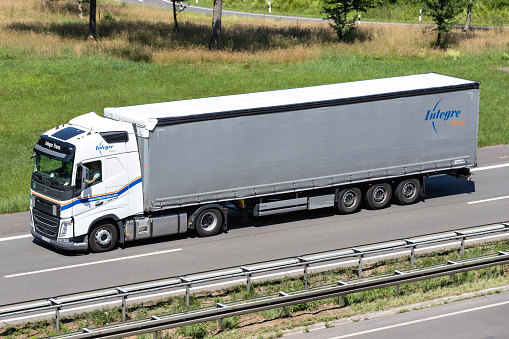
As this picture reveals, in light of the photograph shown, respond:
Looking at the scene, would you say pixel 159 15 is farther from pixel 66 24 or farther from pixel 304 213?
pixel 304 213

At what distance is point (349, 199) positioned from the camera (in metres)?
22.3

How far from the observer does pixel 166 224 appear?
19641 mm

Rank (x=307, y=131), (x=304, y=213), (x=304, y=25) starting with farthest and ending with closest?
(x=304, y=25), (x=304, y=213), (x=307, y=131)

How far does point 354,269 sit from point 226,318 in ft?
14.3

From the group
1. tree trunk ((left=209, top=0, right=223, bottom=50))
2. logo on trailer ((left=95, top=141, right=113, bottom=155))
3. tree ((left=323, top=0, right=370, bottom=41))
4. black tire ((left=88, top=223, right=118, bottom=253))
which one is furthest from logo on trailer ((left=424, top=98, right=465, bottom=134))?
tree ((left=323, top=0, right=370, bottom=41))

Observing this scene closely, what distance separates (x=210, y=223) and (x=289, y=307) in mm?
5961

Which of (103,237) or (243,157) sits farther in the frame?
(243,157)

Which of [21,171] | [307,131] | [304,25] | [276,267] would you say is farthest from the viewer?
[304,25]

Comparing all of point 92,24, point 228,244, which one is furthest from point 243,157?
point 92,24

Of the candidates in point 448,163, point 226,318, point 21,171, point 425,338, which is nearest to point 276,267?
point 226,318

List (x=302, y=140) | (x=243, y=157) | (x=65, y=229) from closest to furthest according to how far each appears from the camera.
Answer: (x=65, y=229), (x=243, y=157), (x=302, y=140)

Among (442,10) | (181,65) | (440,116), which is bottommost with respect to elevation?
→ (440,116)

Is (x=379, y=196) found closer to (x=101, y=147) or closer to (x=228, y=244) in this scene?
(x=228, y=244)

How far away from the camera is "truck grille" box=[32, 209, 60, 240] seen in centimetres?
1861
